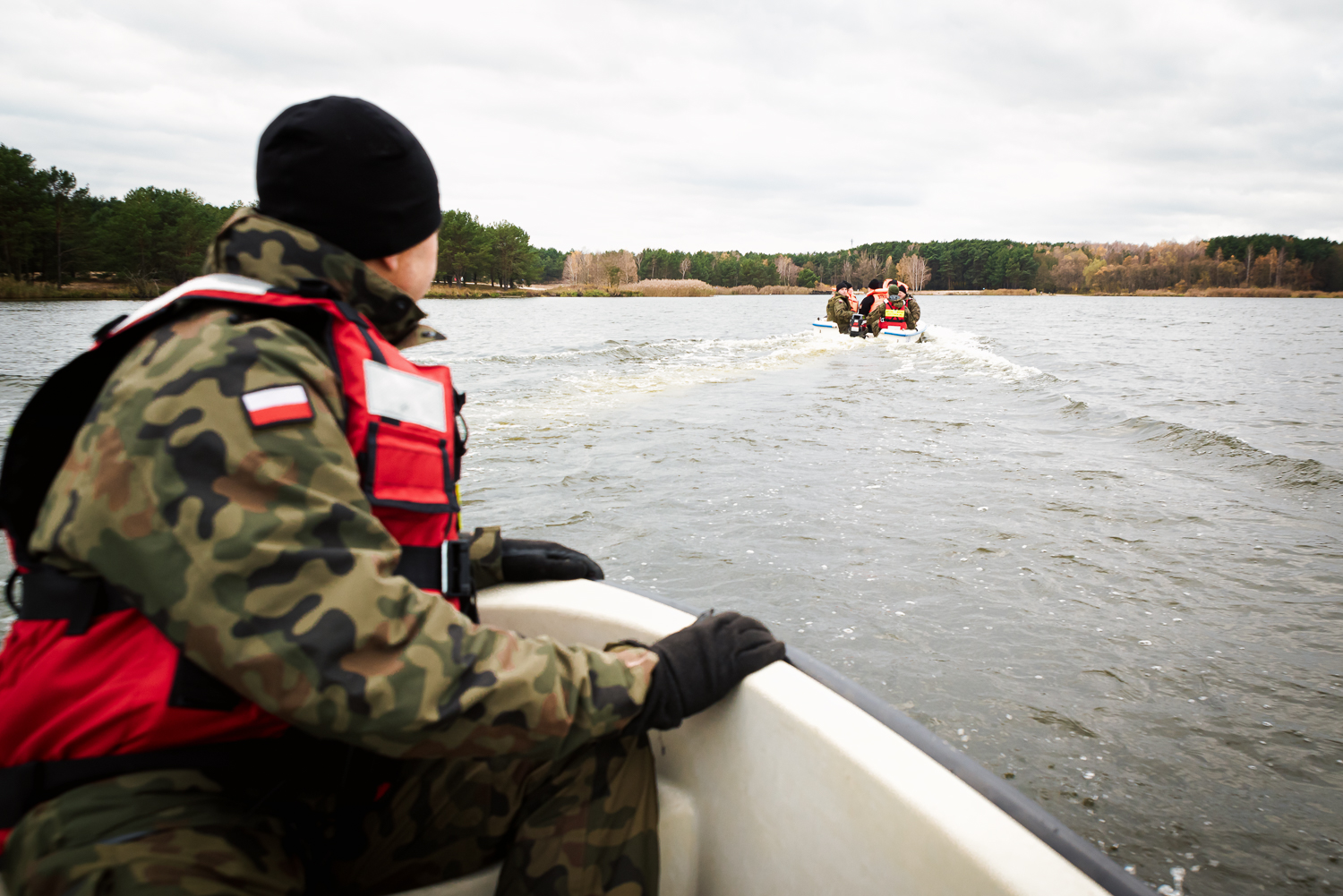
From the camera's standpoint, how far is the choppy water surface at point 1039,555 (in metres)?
2.86

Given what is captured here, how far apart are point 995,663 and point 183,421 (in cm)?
364

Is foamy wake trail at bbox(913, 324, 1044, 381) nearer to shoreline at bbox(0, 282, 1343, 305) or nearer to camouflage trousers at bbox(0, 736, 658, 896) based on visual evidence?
camouflage trousers at bbox(0, 736, 658, 896)

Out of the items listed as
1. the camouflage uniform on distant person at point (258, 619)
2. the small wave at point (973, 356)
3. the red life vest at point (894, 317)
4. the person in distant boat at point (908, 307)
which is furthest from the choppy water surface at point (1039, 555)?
the person in distant boat at point (908, 307)

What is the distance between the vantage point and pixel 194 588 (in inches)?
35.3

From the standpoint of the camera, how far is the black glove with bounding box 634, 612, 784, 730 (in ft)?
4.39

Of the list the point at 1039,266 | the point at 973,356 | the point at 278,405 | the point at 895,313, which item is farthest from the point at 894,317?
the point at 1039,266

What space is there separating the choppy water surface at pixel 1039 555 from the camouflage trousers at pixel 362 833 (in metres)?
1.99

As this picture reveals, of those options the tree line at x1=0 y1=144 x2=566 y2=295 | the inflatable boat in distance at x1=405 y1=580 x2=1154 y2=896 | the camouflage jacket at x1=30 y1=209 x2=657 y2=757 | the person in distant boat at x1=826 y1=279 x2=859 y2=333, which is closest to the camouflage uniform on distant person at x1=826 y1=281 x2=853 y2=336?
the person in distant boat at x1=826 y1=279 x2=859 y2=333

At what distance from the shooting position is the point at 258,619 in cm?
91

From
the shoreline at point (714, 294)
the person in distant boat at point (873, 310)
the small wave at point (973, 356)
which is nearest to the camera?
the small wave at point (973, 356)

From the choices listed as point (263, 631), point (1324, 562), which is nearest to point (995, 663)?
point (1324, 562)

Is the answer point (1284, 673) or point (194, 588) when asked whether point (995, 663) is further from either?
point (194, 588)

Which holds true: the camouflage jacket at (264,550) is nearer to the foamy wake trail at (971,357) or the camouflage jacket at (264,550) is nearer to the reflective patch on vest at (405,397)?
the reflective patch on vest at (405,397)

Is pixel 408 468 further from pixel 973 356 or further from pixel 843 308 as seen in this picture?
pixel 843 308
